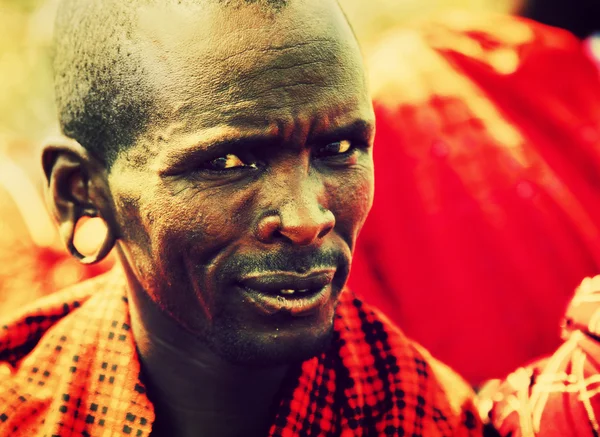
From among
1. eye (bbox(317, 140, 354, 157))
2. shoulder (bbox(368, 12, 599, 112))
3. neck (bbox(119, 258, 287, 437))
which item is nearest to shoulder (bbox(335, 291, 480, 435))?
neck (bbox(119, 258, 287, 437))

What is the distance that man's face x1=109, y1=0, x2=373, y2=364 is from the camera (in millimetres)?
1329

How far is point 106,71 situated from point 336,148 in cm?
52

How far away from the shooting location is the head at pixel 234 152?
1.33 metres

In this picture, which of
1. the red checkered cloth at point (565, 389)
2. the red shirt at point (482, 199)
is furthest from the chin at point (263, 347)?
the red shirt at point (482, 199)

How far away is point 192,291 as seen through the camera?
147 centimetres

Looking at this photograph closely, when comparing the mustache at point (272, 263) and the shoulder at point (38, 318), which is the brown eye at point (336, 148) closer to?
the mustache at point (272, 263)

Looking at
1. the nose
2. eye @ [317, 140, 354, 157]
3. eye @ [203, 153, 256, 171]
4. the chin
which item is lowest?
the chin

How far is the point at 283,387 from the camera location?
69.7 inches

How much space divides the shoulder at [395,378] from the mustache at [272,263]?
0.54 metres

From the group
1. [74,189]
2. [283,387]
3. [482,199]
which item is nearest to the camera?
[74,189]

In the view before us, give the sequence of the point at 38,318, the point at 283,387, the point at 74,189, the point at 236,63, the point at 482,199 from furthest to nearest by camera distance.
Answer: the point at 482,199 → the point at 38,318 → the point at 283,387 → the point at 74,189 → the point at 236,63

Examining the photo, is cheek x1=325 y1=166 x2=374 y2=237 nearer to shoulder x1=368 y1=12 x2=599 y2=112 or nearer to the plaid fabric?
the plaid fabric

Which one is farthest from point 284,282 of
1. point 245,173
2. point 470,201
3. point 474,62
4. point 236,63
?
point 474,62

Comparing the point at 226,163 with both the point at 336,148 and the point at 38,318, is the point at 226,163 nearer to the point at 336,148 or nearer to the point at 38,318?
the point at 336,148
